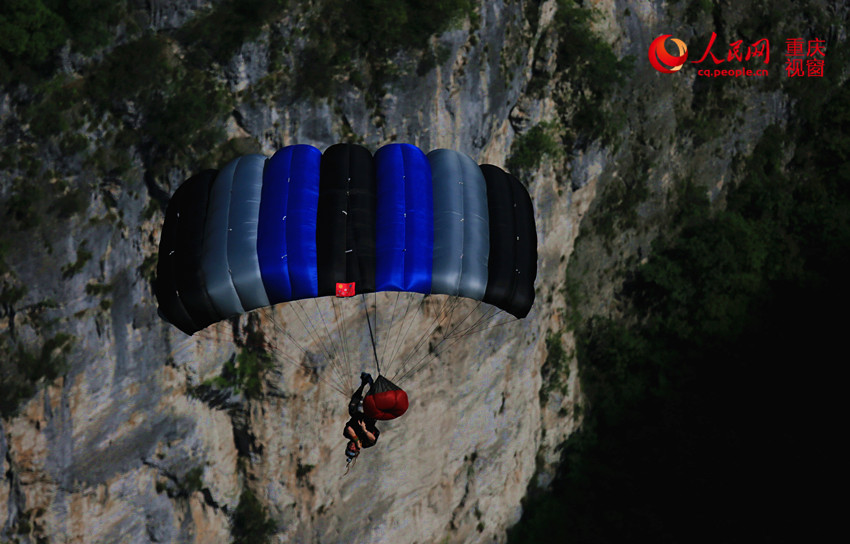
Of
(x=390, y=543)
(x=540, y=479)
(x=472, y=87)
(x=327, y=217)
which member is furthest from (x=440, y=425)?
(x=327, y=217)

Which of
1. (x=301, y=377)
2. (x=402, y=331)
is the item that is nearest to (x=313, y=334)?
(x=301, y=377)

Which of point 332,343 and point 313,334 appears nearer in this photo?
point 313,334

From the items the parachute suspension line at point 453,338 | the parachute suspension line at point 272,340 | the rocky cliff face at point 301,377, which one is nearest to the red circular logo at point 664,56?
the rocky cliff face at point 301,377

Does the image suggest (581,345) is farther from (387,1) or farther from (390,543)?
(387,1)

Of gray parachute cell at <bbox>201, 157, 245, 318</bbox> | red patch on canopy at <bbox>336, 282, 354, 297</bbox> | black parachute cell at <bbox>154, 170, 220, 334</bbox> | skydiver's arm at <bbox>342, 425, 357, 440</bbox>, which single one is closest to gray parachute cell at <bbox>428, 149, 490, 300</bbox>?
red patch on canopy at <bbox>336, 282, 354, 297</bbox>

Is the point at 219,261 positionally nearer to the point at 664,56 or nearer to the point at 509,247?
the point at 509,247

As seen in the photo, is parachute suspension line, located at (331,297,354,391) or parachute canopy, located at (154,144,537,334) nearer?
parachute canopy, located at (154,144,537,334)

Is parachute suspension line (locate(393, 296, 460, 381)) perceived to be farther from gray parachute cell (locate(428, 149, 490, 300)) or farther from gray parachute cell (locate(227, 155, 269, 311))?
gray parachute cell (locate(227, 155, 269, 311))

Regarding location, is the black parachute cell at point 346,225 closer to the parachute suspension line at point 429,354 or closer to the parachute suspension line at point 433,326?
the parachute suspension line at point 433,326
